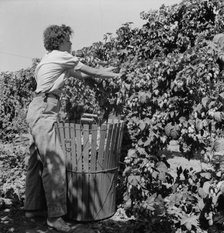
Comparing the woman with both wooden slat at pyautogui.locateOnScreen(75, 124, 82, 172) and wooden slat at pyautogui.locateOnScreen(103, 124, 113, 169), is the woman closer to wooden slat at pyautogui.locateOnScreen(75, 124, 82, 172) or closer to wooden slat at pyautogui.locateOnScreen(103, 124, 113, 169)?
wooden slat at pyautogui.locateOnScreen(75, 124, 82, 172)

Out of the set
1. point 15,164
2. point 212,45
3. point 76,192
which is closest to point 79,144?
point 76,192

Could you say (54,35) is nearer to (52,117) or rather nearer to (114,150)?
(52,117)

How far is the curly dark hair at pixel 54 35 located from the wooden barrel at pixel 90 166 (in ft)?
2.26

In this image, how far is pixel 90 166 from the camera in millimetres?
3432

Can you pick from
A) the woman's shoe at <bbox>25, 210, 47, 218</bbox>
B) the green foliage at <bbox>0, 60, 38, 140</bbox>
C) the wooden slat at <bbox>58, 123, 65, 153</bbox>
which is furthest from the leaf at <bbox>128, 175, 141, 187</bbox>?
the green foliage at <bbox>0, 60, 38, 140</bbox>

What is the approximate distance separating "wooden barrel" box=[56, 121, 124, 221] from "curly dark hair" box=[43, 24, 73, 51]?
2.26 feet

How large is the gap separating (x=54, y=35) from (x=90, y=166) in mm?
1154

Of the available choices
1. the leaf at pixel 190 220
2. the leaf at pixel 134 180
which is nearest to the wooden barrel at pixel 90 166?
the leaf at pixel 134 180

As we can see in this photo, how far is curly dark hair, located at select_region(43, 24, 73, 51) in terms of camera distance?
3453 millimetres

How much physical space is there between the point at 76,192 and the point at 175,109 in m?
1.13

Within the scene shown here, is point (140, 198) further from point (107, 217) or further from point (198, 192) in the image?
point (198, 192)

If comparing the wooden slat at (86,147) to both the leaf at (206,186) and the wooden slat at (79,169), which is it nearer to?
the wooden slat at (79,169)

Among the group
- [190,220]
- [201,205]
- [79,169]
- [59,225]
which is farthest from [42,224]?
[201,205]

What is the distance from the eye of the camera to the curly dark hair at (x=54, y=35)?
3453 millimetres
